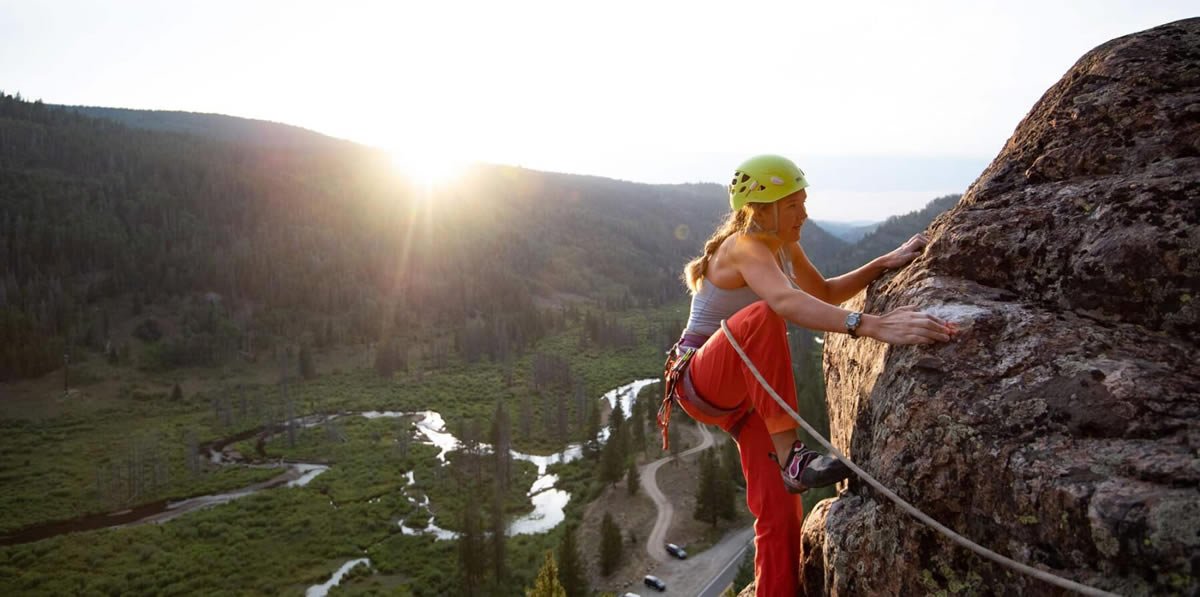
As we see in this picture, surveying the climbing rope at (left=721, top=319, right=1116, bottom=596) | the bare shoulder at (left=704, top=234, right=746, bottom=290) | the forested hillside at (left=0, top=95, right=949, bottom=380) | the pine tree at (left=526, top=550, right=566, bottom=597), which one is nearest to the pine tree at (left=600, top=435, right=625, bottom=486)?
the pine tree at (left=526, top=550, right=566, bottom=597)

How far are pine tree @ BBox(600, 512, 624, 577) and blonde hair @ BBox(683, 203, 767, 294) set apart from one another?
34547 mm

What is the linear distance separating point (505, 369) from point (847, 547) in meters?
97.5

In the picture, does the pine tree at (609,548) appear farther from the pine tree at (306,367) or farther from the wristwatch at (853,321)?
the pine tree at (306,367)

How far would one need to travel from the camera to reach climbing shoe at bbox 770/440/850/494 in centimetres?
386

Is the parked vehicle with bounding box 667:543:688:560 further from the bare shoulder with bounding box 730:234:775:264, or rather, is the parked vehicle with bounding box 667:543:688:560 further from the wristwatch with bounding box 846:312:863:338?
the wristwatch with bounding box 846:312:863:338

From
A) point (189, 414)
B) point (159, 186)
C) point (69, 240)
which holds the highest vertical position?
point (159, 186)

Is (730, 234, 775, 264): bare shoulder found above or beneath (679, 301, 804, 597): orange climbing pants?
above

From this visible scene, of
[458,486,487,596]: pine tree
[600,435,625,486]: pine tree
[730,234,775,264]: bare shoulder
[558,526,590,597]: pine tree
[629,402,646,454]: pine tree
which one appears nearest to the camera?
[730,234,775,264]: bare shoulder

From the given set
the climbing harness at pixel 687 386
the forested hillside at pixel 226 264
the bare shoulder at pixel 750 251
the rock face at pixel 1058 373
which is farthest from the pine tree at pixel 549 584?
the forested hillside at pixel 226 264

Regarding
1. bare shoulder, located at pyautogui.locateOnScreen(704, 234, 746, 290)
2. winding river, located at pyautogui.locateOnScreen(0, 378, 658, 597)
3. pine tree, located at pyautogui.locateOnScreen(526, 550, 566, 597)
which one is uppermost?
bare shoulder, located at pyautogui.locateOnScreen(704, 234, 746, 290)

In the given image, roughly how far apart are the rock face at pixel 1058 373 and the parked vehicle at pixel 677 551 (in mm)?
35094

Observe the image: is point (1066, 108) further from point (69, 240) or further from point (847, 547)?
point (69, 240)

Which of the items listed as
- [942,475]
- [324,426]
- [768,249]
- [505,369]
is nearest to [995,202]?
[768,249]

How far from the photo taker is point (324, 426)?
7031 centimetres
